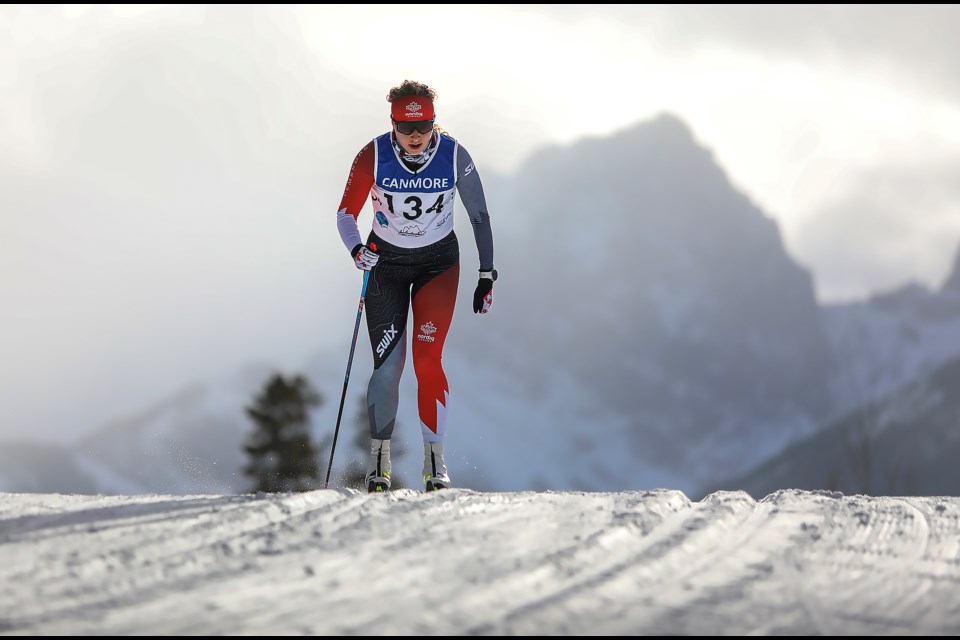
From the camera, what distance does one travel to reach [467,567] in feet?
12.5

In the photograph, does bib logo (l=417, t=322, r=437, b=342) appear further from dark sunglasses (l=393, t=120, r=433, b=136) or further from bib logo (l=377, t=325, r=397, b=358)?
dark sunglasses (l=393, t=120, r=433, b=136)

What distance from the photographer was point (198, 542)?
13.5ft

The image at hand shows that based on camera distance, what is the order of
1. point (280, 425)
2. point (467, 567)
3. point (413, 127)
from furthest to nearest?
1. point (280, 425)
2. point (413, 127)
3. point (467, 567)

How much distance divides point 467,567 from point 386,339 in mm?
3619

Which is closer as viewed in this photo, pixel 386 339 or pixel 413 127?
pixel 413 127

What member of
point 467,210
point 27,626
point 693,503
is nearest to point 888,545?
point 693,503

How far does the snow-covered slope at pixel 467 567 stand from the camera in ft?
10.4

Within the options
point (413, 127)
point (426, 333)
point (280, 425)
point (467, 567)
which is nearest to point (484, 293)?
point (426, 333)

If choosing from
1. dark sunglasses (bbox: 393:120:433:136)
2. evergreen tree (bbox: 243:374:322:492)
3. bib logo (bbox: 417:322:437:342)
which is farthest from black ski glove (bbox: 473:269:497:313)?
evergreen tree (bbox: 243:374:322:492)

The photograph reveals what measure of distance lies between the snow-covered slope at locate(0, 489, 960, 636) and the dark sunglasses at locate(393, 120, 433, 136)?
2.81m

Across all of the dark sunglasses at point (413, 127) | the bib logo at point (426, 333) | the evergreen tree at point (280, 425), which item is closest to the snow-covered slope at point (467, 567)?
the bib logo at point (426, 333)

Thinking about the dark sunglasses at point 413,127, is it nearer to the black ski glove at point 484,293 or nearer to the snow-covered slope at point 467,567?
the black ski glove at point 484,293

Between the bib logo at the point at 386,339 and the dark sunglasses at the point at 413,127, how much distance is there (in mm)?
1372

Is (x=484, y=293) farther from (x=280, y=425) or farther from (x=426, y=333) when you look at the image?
(x=280, y=425)
